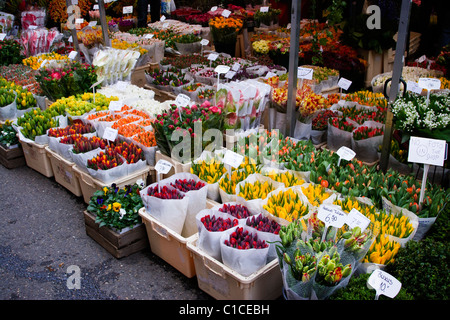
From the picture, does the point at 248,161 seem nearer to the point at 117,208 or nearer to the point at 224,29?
the point at 117,208

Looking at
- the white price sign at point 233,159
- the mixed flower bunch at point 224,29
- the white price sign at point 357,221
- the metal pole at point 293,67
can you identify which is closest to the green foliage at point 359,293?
the white price sign at point 357,221

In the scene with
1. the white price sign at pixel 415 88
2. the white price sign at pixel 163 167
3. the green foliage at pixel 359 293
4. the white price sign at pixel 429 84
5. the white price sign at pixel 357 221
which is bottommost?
the green foliage at pixel 359 293

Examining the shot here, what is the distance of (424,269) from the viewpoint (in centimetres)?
207

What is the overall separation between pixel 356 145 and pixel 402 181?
824 millimetres

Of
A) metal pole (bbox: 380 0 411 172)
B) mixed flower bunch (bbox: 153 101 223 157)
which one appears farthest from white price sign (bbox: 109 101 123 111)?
metal pole (bbox: 380 0 411 172)

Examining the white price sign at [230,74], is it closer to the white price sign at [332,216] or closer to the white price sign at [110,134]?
the white price sign at [110,134]

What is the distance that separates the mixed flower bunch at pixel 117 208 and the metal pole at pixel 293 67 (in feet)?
5.04

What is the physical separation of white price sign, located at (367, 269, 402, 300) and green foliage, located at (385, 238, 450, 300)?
214 millimetres

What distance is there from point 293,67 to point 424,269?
1967mm

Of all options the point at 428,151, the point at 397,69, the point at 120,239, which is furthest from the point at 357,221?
the point at 120,239

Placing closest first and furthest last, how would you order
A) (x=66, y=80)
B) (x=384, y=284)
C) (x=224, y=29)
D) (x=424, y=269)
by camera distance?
(x=384, y=284), (x=424, y=269), (x=66, y=80), (x=224, y=29)

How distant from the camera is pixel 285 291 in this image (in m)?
2.12

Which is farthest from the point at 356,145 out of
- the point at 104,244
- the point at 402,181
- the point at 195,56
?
the point at 195,56

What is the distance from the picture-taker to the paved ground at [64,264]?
105 inches
